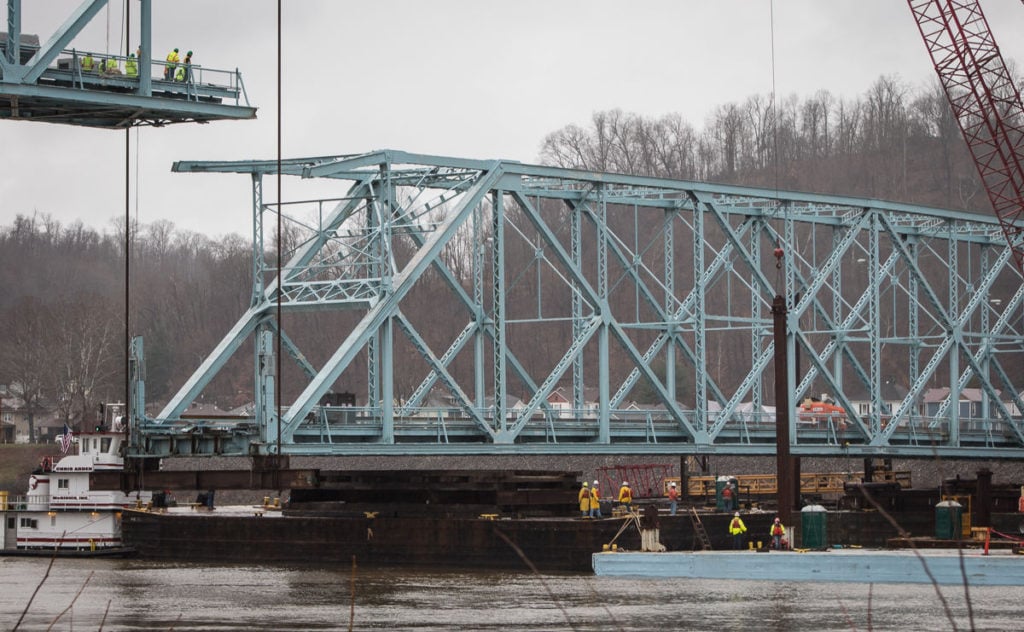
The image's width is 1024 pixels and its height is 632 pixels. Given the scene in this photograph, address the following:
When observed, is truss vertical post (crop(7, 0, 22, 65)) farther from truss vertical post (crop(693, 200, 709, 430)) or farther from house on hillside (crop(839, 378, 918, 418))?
house on hillside (crop(839, 378, 918, 418))

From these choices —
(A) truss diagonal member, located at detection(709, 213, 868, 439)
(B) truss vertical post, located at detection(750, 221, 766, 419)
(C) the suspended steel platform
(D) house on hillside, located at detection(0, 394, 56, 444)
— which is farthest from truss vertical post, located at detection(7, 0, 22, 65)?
(D) house on hillside, located at detection(0, 394, 56, 444)

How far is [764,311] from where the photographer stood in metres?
117

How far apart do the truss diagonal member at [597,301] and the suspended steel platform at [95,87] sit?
17.8 metres

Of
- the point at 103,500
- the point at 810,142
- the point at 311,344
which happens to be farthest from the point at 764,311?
the point at 103,500

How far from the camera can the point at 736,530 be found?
53125 millimetres

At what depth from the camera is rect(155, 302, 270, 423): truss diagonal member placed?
186ft

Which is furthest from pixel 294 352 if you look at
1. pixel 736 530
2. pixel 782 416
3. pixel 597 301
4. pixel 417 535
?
pixel 782 416

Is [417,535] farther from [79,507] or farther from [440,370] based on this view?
[79,507]

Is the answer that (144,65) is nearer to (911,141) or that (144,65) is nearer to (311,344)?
(311,344)

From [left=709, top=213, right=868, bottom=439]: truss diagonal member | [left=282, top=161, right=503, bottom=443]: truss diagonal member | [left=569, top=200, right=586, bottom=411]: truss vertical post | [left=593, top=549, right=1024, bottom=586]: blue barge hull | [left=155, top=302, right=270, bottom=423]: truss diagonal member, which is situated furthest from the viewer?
[left=709, top=213, right=868, bottom=439]: truss diagonal member

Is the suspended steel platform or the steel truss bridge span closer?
the suspended steel platform

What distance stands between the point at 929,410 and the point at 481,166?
68224 millimetres

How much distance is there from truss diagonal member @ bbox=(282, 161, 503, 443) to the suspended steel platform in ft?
41.2

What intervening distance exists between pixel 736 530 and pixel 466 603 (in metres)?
13.7
